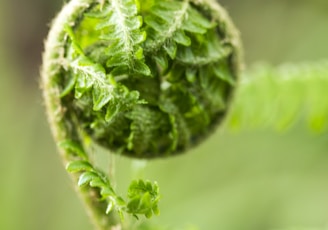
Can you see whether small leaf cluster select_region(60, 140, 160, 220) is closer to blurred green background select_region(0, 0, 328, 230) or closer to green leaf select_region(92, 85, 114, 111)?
green leaf select_region(92, 85, 114, 111)

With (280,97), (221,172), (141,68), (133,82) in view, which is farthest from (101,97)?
(221,172)

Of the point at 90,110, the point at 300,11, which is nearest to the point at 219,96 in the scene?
the point at 90,110

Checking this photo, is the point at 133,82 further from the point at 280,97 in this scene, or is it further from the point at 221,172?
the point at 221,172

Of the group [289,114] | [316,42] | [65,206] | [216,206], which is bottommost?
[289,114]

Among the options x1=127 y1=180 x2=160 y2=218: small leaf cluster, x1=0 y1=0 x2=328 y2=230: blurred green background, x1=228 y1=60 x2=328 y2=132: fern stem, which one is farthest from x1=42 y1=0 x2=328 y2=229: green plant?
x1=0 y1=0 x2=328 y2=230: blurred green background

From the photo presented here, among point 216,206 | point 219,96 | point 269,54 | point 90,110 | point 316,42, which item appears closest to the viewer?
point 90,110

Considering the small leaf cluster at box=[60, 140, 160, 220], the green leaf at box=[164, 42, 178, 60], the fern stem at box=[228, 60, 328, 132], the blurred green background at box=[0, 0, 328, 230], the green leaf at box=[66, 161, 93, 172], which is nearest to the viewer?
the small leaf cluster at box=[60, 140, 160, 220]

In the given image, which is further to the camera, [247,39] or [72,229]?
[247,39]

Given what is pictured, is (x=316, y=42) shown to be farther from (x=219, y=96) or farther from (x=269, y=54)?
(x=219, y=96)
